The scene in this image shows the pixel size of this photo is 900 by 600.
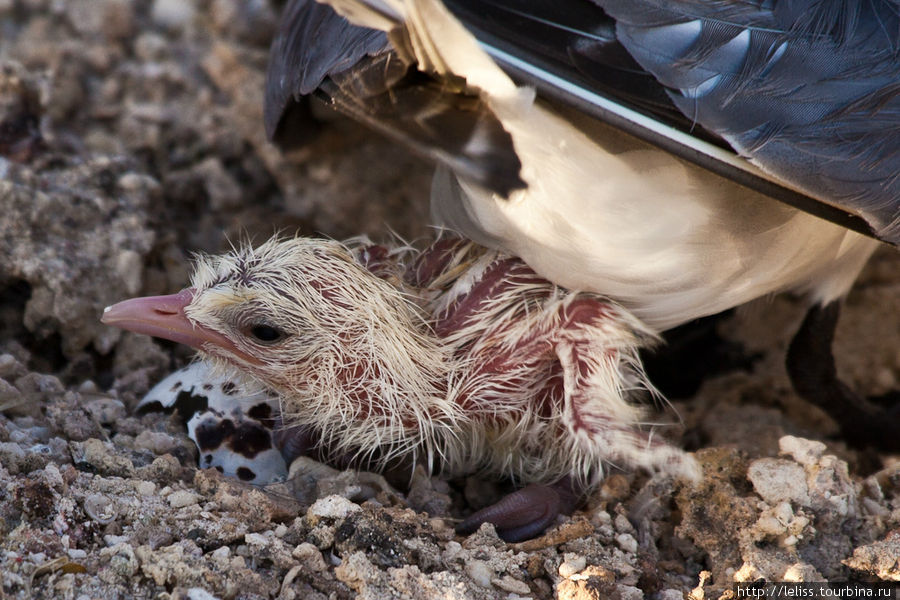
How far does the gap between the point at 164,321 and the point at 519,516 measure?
2.83 feet

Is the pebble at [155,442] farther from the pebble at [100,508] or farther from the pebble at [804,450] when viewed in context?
the pebble at [804,450]

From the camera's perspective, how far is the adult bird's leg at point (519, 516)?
78.3 inches

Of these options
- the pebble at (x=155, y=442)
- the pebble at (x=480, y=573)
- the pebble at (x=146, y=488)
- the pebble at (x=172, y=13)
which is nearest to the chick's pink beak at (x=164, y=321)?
the pebble at (x=155, y=442)

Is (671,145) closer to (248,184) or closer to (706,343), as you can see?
(706,343)

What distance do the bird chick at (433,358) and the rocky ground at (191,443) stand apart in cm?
11

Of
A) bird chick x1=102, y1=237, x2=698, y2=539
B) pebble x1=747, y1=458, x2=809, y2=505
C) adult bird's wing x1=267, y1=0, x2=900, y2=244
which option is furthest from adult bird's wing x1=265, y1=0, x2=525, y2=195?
pebble x1=747, y1=458, x2=809, y2=505

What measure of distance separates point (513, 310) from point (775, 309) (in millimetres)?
1309

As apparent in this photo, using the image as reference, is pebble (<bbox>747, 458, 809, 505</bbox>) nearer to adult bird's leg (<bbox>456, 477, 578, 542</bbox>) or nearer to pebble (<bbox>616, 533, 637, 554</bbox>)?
pebble (<bbox>616, 533, 637, 554</bbox>)

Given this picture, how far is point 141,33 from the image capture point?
133 inches

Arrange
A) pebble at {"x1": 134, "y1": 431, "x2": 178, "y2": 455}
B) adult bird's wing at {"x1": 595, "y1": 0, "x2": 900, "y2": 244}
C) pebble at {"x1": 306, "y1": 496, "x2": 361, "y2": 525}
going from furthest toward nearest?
pebble at {"x1": 134, "y1": 431, "x2": 178, "y2": 455} < pebble at {"x1": 306, "y1": 496, "x2": 361, "y2": 525} < adult bird's wing at {"x1": 595, "y1": 0, "x2": 900, "y2": 244}

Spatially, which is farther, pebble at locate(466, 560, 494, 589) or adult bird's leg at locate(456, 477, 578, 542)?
adult bird's leg at locate(456, 477, 578, 542)

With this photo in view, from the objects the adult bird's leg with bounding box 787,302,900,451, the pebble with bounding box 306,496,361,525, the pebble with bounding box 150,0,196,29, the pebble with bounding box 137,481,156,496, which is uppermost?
the pebble with bounding box 150,0,196,29

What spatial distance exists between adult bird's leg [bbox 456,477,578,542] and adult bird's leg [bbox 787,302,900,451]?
966 mm

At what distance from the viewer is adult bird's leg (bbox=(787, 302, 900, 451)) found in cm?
259
